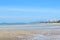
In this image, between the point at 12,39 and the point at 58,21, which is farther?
the point at 58,21

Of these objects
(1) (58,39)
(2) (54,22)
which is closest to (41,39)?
(1) (58,39)

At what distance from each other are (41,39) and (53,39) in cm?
75

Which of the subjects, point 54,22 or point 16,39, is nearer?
point 16,39

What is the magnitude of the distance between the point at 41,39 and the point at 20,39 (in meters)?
1.29

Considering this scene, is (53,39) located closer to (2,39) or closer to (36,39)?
(36,39)

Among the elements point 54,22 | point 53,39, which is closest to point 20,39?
point 53,39

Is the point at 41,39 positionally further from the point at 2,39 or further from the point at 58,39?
the point at 2,39

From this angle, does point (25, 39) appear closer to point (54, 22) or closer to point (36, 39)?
point (36, 39)

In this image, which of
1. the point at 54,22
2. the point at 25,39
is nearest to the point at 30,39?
the point at 25,39

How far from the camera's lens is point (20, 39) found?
479 inches

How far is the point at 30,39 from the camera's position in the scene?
1215cm

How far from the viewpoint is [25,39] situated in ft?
40.1

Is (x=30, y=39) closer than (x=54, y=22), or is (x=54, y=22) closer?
(x=30, y=39)

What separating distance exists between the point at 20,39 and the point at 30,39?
24.1 inches
